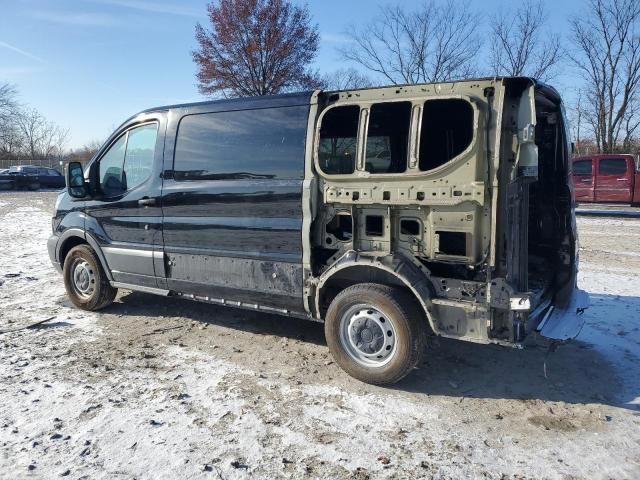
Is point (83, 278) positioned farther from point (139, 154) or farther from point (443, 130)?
point (443, 130)

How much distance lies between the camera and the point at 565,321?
4.32m

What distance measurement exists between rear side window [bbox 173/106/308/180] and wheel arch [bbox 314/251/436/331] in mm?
891

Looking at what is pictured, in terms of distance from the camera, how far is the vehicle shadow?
13.3 feet

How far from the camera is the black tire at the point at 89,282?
20.0 feet

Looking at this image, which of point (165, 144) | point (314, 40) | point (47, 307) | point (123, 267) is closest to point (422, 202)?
point (165, 144)

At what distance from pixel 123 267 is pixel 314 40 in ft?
81.7

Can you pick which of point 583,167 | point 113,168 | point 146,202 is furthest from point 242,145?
point 583,167

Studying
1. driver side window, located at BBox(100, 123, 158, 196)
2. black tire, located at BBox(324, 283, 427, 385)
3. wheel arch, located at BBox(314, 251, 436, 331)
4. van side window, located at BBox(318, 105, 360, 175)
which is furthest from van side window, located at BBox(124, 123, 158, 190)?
black tire, located at BBox(324, 283, 427, 385)

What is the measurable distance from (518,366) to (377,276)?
1.61 metres

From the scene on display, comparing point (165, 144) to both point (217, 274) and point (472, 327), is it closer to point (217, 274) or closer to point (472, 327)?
point (217, 274)

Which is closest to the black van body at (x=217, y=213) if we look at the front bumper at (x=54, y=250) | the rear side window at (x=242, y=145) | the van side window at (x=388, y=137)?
the rear side window at (x=242, y=145)

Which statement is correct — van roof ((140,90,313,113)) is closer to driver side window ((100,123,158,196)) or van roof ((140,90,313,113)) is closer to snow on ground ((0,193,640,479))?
driver side window ((100,123,158,196))

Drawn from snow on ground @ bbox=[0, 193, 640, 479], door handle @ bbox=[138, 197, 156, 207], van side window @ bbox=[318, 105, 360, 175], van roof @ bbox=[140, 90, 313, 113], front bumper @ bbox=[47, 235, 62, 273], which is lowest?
snow on ground @ bbox=[0, 193, 640, 479]

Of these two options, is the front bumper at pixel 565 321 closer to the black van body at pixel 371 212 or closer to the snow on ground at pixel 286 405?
the black van body at pixel 371 212
